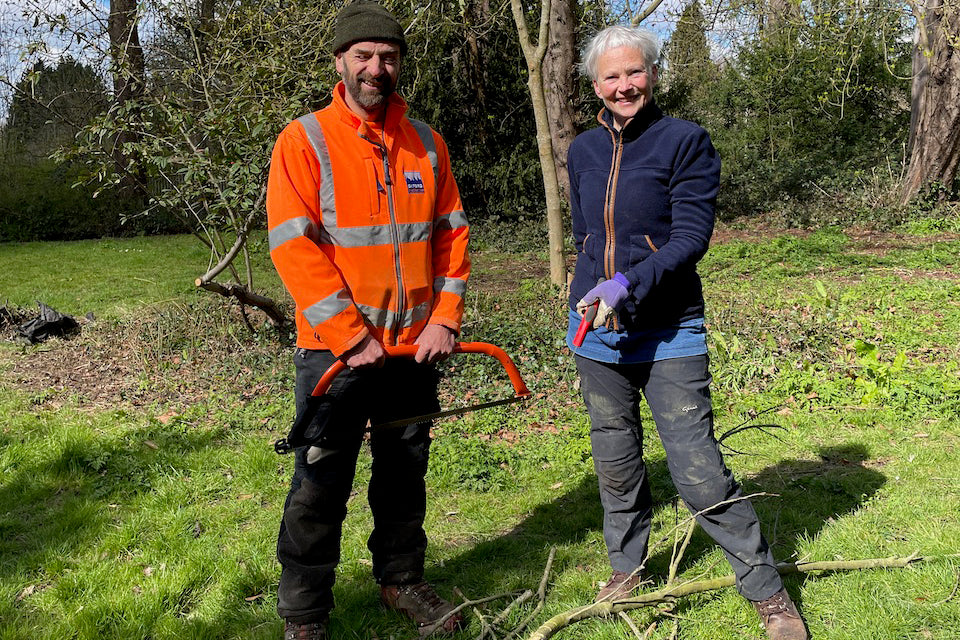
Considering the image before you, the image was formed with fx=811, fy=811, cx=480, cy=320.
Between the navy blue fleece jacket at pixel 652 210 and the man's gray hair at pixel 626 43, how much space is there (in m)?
0.17

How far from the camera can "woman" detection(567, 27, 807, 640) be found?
267cm

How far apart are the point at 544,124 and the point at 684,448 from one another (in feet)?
16.7

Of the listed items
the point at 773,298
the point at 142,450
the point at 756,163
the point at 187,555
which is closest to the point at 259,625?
the point at 187,555

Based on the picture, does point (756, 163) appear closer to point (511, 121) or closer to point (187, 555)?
point (511, 121)

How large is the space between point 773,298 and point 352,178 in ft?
20.8

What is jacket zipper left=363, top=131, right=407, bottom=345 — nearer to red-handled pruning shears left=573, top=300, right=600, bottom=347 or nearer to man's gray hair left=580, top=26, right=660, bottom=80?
red-handled pruning shears left=573, top=300, right=600, bottom=347

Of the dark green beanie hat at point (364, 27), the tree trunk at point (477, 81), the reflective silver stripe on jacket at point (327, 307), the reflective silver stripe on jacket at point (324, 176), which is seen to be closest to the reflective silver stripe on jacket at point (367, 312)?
the reflective silver stripe on jacket at point (327, 307)

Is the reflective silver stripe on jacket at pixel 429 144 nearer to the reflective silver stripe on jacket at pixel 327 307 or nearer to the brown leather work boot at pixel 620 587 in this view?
the reflective silver stripe on jacket at pixel 327 307

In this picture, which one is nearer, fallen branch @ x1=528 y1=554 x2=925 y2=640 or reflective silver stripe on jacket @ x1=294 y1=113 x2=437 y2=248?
reflective silver stripe on jacket @ x1=294 y1=113 x2=437 y2=248

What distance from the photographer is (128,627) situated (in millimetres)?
3188

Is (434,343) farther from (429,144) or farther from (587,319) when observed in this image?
(429,144)

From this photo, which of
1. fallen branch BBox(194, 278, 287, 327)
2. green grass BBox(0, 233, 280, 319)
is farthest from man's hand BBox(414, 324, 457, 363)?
green grass BBox(0, 233, 280, 319)

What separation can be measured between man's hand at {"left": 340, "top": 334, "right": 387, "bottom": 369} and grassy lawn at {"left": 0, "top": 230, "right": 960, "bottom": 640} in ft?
3.72

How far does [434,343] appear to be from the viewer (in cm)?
279
